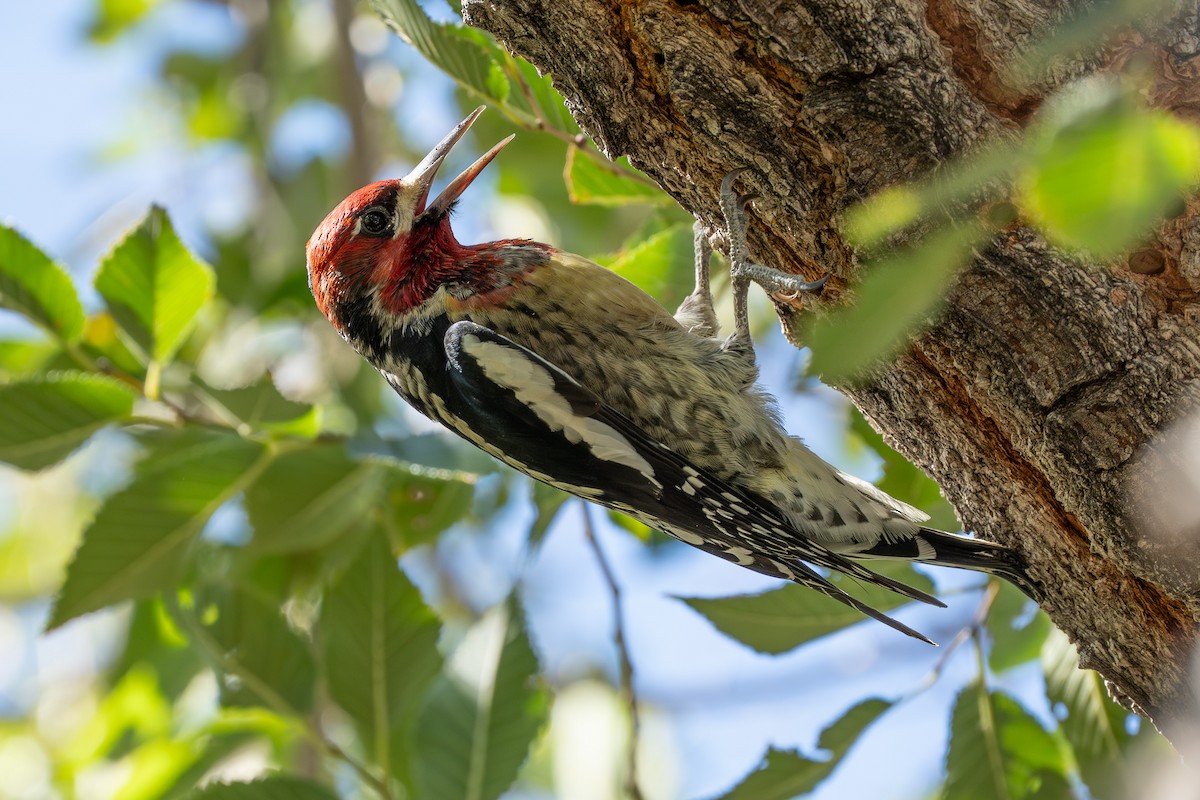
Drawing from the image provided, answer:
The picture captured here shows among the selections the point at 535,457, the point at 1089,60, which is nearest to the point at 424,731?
the point at 535,457

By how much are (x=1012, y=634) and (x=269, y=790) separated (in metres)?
1.75

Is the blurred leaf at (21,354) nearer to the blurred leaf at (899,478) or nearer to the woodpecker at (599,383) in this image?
the woodpecker at (599,383)

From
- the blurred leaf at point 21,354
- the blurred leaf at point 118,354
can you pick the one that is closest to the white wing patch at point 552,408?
the blurred leaf at point 118,354

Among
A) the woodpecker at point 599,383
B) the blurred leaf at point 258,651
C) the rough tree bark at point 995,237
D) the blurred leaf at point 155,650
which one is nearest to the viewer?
the rough tree bark at point 995,237

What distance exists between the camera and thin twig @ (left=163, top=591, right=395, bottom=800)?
8.84 feet

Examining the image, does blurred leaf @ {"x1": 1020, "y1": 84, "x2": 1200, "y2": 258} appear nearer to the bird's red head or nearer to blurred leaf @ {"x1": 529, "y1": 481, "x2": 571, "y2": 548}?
blurred leaf @ {"x1": 529, "y1": 481, "x2": 571, "y2": 548}

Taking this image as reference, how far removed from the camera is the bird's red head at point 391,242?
276 centimetres

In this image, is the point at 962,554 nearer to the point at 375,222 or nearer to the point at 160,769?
the point at 375,222

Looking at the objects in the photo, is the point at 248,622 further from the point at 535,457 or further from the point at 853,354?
the point at 853,354

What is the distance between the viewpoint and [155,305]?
264 cm

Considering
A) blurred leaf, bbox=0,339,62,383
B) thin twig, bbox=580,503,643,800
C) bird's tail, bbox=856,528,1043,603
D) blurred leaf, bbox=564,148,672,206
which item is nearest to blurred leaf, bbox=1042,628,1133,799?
bird's tail, bbox=856,528,1043,603

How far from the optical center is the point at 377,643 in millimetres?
2650

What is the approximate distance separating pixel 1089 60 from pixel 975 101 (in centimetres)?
16

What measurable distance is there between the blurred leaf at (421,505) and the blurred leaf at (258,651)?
0.36 m
